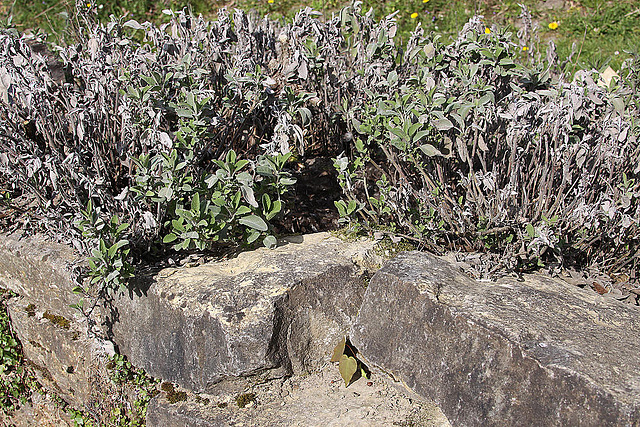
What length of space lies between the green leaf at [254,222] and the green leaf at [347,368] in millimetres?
660

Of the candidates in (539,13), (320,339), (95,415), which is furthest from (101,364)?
(539,13)

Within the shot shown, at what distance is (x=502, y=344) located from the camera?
2062mm

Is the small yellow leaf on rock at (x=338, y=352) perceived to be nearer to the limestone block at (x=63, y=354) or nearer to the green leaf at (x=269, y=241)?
the green leaf at (x=269, y=241)

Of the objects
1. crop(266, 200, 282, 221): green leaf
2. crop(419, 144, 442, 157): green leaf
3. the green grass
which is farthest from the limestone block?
the green grass

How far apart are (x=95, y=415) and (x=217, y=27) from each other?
220 cm

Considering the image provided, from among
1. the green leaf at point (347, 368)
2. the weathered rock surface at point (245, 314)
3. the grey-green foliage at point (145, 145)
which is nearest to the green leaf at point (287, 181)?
the grey-green foliage at point (145, 145)

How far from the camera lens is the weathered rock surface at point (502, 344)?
1.89m

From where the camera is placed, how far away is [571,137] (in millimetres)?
2605

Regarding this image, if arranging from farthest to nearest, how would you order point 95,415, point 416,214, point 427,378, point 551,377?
1. point 95,415
2. point 416,214
3. point 427,378
4. point 551,377

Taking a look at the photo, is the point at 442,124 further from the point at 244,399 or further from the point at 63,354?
the point at 63,354

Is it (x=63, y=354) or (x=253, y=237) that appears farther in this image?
(x=63, y=354)

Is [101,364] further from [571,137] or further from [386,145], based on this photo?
[571,137]

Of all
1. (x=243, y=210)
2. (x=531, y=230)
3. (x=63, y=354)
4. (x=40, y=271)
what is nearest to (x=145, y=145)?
(x=243, y=210)

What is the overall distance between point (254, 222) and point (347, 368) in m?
0.74
